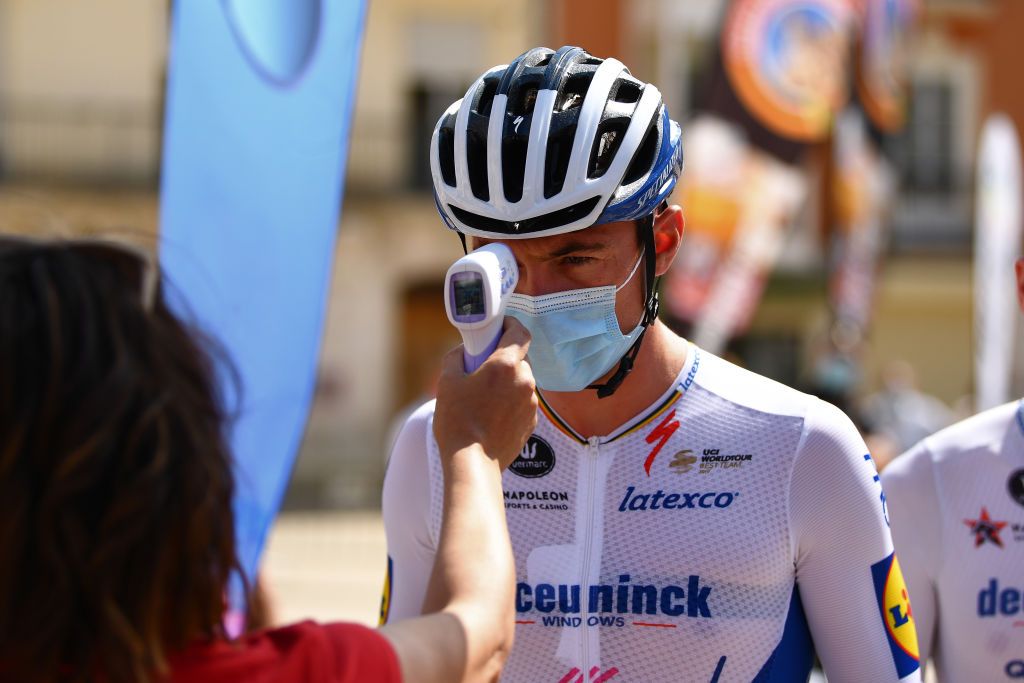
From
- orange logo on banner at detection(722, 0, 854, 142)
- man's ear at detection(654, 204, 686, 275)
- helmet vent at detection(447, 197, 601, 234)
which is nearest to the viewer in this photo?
helmet vent at detection(447, 197, 601, 234)

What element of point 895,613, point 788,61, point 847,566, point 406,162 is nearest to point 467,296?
point 847,566

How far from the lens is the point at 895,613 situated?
220 cm

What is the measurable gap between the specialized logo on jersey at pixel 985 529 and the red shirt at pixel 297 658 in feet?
4.92

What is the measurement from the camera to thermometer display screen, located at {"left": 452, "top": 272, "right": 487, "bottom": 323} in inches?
75.5

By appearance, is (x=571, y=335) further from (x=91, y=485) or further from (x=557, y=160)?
(x=91, y=485)

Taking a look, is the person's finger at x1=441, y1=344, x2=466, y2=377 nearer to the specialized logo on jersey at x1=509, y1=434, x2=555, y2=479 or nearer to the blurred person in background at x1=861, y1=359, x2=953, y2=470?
the specialized logo on jersey at x1=509, y1=434, x2=555, y2=479

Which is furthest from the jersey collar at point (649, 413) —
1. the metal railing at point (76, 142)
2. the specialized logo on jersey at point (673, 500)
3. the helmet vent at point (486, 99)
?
the metal railing at point (76, 142)

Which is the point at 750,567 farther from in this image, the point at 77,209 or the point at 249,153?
the point at 77,209

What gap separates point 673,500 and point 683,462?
3.2 inches

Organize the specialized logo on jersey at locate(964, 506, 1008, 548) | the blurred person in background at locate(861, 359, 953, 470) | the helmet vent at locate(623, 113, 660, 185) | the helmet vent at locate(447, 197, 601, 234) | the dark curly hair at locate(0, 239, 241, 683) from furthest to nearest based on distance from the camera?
the blurred person in background at locate(861, 359, 953, 470)
the specialized logo on jersey at locate(964, 506, 1008, 548)
the helmet vent at locate(623, 113, 660, 185)
the helmet vent at locate(447, 197, 601, 234)
the dark curly hair at locate(0, 239, 241, 683)

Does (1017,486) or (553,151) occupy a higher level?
(553,151)

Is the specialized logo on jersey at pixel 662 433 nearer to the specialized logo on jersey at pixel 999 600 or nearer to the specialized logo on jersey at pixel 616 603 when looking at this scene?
the specialized logo on jersey at pixel 616 603

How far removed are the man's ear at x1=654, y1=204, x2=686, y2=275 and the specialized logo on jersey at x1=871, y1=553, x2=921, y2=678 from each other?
70 cm

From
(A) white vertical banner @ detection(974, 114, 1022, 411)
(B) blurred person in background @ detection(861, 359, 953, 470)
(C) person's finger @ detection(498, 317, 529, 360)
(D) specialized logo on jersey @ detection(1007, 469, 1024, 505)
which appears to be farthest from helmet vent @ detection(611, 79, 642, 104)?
(A) white vertical banner @ detection(974, 114, 1022, 411)
